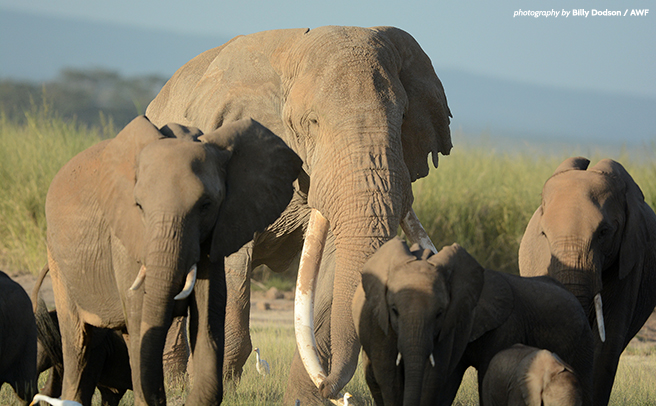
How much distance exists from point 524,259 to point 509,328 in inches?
58.7

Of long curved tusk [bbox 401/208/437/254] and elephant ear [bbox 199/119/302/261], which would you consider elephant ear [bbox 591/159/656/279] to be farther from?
elephant ear [bbox 199/119/302/261]

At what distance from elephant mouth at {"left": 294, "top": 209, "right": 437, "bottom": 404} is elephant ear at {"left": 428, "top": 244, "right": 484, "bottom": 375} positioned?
106 cm

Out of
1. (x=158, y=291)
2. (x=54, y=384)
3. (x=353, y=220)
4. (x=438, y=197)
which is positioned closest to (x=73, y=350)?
(x=54, y=384)

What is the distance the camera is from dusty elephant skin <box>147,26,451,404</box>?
5430 millimetres

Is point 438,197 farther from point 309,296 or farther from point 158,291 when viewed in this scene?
point 158,291

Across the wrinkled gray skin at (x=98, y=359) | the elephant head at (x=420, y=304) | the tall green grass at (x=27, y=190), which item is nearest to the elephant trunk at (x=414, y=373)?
the elephant head at (x=420, y=304)

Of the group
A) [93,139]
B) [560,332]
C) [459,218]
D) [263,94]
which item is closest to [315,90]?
[263,94]

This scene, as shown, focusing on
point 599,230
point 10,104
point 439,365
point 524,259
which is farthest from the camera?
point 10,104

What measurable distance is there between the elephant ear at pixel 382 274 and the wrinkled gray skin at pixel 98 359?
5.77ft

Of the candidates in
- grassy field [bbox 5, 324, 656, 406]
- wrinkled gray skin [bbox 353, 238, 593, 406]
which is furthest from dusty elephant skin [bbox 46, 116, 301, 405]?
grassy field [bbox 5, 324, 656, 406]

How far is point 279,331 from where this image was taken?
362 inches

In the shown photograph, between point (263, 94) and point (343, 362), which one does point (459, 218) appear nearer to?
point (263, 94)

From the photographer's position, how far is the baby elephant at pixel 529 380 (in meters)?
4.07

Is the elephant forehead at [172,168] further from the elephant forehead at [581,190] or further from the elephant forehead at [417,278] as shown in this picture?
the elephant forehead at [581,190]
